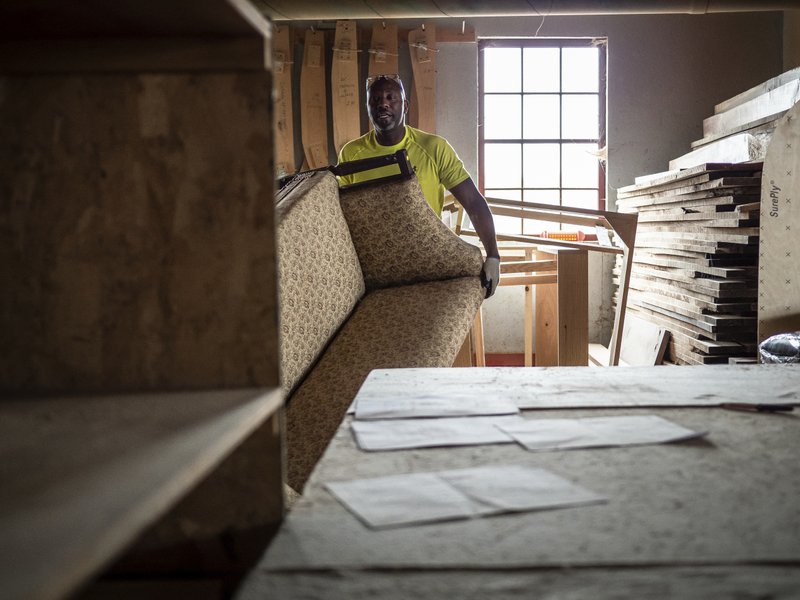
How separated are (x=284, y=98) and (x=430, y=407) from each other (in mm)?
5297

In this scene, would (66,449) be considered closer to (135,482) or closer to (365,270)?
(135,482)

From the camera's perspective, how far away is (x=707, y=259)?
15.4 feet

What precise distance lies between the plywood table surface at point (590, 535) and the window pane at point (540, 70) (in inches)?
229

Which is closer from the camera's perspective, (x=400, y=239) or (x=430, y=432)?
(x=430, y=432)

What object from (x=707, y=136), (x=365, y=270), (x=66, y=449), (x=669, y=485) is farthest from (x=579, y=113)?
(x=66, y=449)

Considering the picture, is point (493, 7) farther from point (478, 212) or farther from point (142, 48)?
point (142, 48)

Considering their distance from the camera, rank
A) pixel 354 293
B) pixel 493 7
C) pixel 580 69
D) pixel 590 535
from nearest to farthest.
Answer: pixel 590 535 < pixel 354 293 < pixel 493 7 < pixel 580 69

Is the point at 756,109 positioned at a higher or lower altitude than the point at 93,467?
higher

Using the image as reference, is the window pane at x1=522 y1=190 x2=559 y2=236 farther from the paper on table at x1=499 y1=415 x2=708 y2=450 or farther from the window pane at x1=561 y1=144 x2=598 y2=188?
the paper on table at x1=499 y1=415 x2=708 y2=450

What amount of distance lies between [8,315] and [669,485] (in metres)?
0.94

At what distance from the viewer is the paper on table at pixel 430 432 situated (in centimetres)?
121

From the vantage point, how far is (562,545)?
32.3 inches

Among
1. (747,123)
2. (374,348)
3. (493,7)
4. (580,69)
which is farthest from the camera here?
(580,69)

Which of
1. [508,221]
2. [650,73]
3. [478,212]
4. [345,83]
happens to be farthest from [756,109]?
[345,83]
